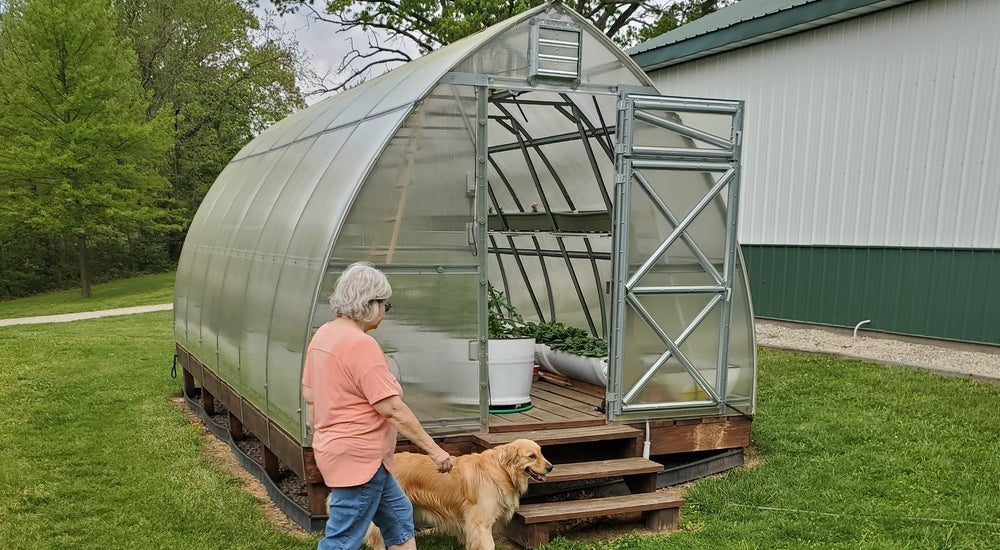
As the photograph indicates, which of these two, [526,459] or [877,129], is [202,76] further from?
[526,459]

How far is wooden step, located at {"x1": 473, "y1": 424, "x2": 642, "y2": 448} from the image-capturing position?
5.46 metres

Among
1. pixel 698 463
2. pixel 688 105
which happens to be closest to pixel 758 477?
pixel 698 463

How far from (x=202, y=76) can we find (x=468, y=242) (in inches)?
1192

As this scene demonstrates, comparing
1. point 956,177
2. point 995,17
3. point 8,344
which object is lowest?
point 8,344

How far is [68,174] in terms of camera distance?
22359 millimetres

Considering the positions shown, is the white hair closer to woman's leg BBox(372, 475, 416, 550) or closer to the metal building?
woman's leg BBox(372, 475, 416, 550)

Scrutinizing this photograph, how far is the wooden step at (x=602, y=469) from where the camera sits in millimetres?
5285

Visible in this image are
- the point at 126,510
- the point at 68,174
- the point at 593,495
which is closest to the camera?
the point at 126,510

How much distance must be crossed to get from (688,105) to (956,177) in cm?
622

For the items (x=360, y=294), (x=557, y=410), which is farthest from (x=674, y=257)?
(x=360, y=294)

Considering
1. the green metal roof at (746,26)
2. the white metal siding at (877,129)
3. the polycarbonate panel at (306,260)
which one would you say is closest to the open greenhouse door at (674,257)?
the polycarbonate panel at (306,260)

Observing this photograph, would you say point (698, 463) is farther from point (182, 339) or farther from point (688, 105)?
point (182, 339)

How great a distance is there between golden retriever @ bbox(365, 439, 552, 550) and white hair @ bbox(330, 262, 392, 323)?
148 cm

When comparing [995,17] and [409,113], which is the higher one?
[995,17]
